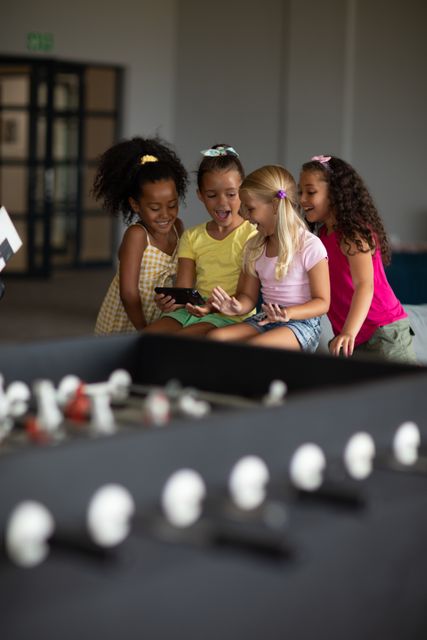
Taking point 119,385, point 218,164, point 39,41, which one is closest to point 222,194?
point 218,164

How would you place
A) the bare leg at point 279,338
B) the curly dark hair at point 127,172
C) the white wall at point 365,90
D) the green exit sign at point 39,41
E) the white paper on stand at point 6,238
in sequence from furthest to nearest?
1. the green exit sign at point 39,41
2. the white wall at point 365,90
3. the curly dark hair at point 127,172
4. the bare leg at point 279,338
5. the white paper on stand at point 6,238

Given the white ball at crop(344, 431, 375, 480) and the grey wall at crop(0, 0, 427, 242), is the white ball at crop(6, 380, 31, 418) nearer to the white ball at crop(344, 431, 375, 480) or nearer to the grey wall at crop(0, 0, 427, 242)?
the white ball at crop(344, 431, 375, 480)

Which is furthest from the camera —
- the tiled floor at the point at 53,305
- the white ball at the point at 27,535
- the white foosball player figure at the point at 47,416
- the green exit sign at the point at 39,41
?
the green exit sign at the point at 39,41

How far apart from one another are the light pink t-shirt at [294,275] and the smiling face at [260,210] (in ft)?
0.40

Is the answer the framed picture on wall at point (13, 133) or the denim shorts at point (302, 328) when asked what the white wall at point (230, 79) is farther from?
the denim shorts at point (302, 328)

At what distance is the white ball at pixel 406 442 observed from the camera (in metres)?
1.98

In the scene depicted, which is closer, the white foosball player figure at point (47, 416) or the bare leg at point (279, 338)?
the white foosball player figure at point (47, 416)

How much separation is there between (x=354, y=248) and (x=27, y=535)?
9.27 feet

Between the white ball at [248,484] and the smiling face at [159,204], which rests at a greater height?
the smiling face at [159,204]

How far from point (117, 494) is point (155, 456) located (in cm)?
15

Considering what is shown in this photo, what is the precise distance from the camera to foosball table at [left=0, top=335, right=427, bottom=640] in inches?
56.6

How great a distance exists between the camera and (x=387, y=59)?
10.9 m

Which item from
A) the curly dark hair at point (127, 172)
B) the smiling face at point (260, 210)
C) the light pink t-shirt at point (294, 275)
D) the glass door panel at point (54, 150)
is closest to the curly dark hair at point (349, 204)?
the light pink t-shirt at point (294, 275)

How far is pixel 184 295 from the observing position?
4.11 m
